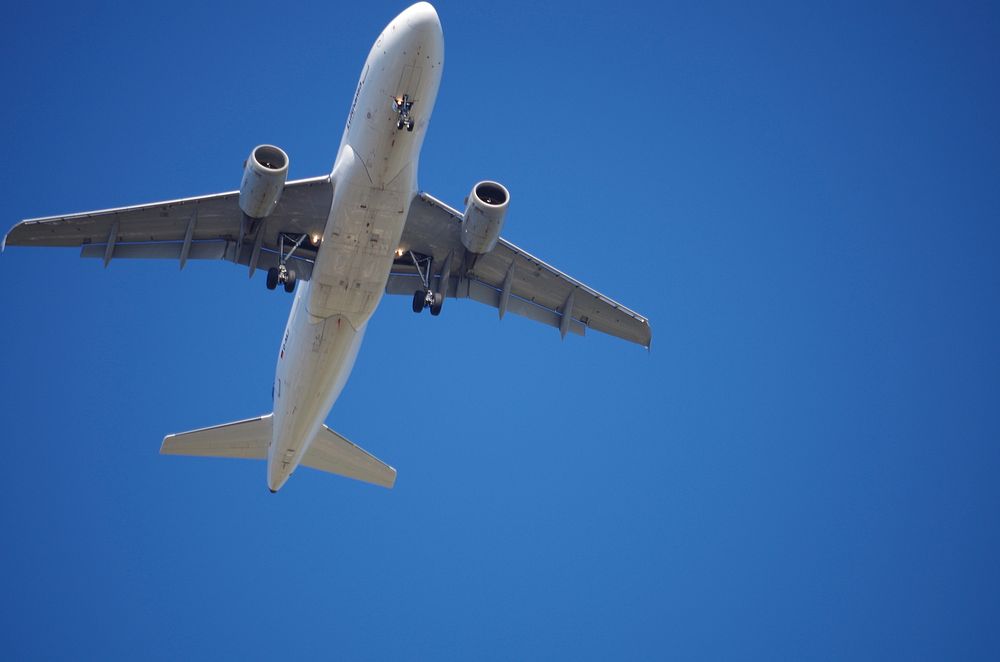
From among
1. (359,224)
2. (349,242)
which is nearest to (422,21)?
(359,224)

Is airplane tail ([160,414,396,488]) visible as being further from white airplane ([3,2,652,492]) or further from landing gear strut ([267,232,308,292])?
landing gear strut ([267,232,308,292])

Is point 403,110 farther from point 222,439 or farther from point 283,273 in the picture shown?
point 222,439

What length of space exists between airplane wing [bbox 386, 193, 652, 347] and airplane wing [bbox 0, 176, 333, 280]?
8.26 ft

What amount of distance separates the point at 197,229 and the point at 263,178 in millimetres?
3339

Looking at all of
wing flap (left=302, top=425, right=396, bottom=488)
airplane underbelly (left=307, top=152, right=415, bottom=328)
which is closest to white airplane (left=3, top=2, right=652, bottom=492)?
airplane underbelly (left=307, top=152, right=415, bottom=328)

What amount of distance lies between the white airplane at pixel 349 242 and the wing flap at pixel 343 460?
150 cm

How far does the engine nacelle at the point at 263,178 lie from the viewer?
75.8 ft

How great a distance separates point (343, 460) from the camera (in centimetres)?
3064

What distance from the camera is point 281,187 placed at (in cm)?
2353

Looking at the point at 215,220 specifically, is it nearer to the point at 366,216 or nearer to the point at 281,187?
the point at 281,187

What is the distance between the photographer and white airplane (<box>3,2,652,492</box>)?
22.1 metres

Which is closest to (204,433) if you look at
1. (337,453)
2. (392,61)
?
(337,453)

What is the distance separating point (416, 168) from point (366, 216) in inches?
58.5

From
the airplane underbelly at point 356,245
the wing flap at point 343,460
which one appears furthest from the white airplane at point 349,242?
the wing flap at point 343,460
